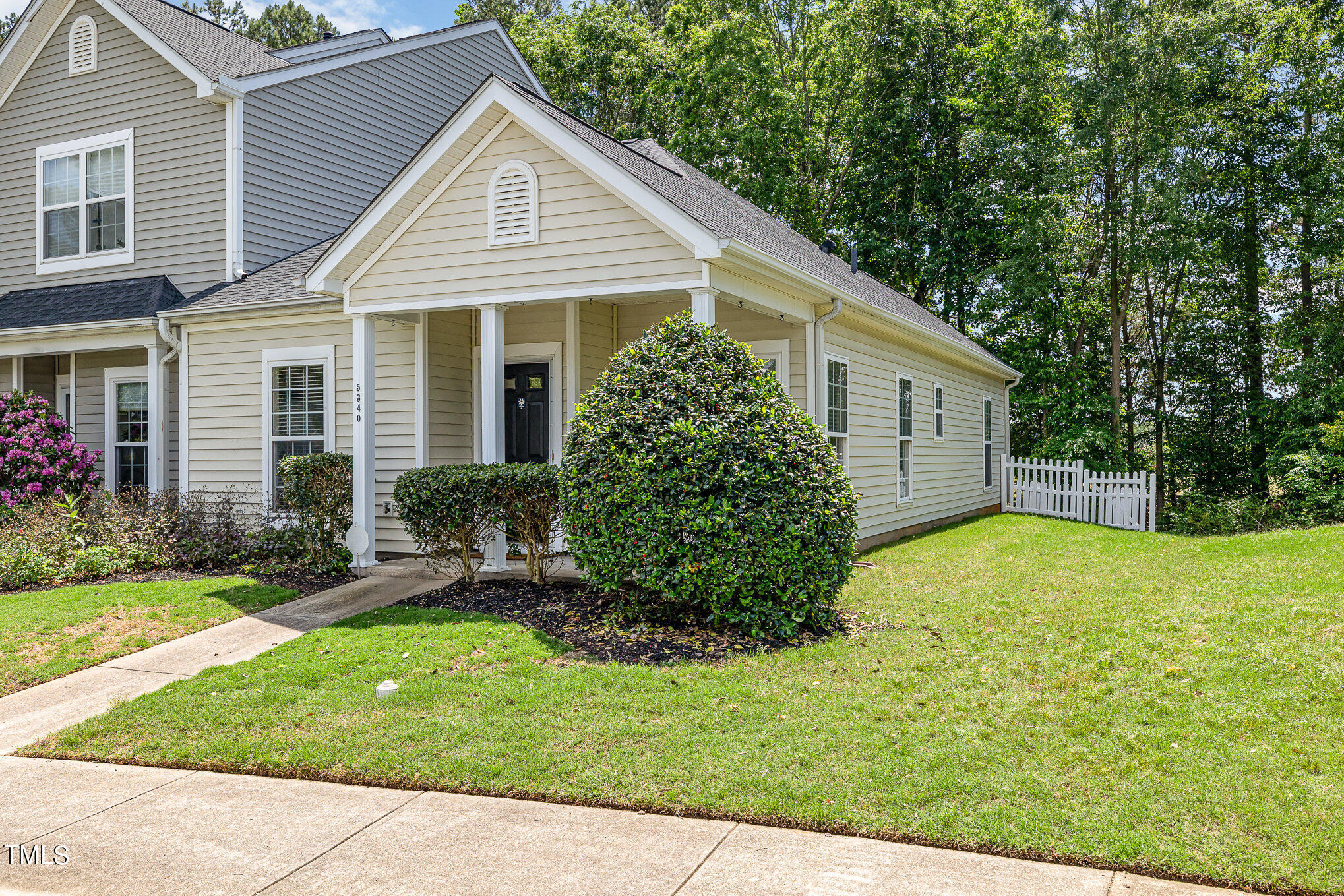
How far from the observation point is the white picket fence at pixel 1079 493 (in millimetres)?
16391

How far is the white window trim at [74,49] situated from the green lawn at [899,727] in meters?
11.4

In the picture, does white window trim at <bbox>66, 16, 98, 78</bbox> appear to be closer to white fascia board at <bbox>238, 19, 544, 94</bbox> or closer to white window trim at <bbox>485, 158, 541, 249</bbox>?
white fascia board at <bbox>238, 19, 544, 94</bbox>

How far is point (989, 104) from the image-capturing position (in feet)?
79.2

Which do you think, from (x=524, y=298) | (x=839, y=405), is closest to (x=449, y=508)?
(x=524, y=298)

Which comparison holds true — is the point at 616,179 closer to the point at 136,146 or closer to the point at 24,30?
the point at 136,146

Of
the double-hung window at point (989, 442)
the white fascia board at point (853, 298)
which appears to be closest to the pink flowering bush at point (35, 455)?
the white fascia board at point (853, 298)

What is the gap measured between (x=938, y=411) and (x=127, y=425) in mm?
13007

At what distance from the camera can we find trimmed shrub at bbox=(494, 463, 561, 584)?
8188 millimetres

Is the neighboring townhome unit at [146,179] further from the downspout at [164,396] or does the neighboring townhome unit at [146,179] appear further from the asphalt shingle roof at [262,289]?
the asphalt shingle roof at [262,289]

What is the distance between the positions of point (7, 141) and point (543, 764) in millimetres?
15843

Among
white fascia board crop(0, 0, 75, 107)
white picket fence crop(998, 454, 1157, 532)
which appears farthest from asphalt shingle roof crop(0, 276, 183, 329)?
white picket fence crop(998, 454, 1157, 532)

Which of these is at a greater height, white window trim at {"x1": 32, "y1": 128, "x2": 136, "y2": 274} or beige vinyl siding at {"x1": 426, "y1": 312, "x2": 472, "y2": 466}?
white window trim at {"x1": 32, "y1": 128, "x2": 136, "y2": 274}

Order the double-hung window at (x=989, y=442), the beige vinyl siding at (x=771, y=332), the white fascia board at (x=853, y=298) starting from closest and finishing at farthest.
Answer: the white fascia board at (x=853, y=298) → the beige vinyl siding at (x=771, y=332) → the double-hung window at (x=989, y=442)

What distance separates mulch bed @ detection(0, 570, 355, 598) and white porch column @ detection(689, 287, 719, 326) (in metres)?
4.65
